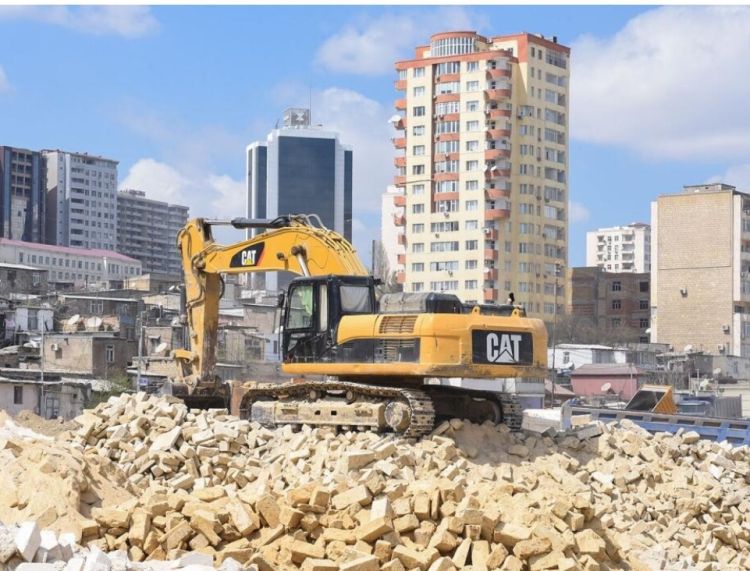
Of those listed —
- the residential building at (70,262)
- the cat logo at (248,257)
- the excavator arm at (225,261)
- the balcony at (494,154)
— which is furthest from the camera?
the residential building at (70,262)

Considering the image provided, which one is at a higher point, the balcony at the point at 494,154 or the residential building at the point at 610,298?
the balcony at the point at 494,154

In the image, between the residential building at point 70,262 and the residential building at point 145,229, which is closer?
the residential building at point 70,262

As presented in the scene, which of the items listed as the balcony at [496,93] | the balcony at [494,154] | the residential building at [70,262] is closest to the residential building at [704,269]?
the balcony at [494,154]

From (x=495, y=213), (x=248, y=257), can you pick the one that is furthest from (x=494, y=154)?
(x=248, y=257)

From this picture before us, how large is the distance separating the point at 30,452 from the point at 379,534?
4578 millimetres

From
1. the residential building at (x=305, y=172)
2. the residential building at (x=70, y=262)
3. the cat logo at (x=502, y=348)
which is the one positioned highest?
the residential building at (x=305, y=172)

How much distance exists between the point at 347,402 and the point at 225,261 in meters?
3.88

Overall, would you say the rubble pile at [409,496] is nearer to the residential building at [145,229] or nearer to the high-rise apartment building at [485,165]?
the high-rise apartment building at [485,165]

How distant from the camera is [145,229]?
157750mm

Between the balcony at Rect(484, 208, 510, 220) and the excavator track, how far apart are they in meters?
56.9

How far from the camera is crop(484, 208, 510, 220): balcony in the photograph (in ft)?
247

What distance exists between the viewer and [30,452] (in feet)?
46.6

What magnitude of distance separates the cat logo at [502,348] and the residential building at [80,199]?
119672mm

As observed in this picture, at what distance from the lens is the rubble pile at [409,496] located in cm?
1192
